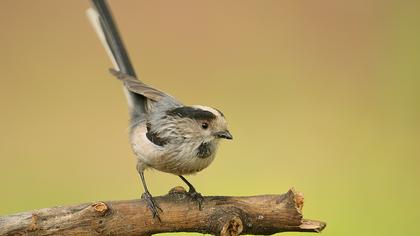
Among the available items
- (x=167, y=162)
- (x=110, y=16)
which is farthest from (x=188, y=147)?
(x=110, y=16)

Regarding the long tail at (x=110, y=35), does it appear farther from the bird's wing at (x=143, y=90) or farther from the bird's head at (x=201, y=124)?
the bird's head at (x=201, y=124)

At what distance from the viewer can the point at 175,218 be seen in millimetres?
1467

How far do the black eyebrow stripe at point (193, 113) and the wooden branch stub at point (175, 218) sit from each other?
0.65ft

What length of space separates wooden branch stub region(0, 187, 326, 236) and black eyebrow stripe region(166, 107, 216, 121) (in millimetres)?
199

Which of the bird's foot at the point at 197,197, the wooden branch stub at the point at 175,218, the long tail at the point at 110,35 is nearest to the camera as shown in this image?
the wooden branch stub at the point at 175,218

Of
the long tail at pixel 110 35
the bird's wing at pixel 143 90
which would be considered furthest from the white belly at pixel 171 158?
the long tail at pixel 110 35

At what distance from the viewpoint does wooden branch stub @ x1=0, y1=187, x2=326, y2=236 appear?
1.33 meters

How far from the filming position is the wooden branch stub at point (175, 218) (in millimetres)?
1334

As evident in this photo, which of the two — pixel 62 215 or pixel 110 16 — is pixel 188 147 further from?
pixel 110 16

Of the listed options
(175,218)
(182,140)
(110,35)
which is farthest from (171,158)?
(110,35)

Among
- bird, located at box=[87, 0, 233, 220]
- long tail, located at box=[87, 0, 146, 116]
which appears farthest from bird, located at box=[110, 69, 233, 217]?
long tail, located at box=[87, 0, 146, 116]

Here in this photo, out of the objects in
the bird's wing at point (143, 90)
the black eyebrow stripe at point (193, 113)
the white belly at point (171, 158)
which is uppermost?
the bird's wing at point (143, 90)

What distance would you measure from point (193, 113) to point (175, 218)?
0.27 meters

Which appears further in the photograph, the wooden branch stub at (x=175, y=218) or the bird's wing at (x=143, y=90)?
the bird's wing at (x=143, y=90)
